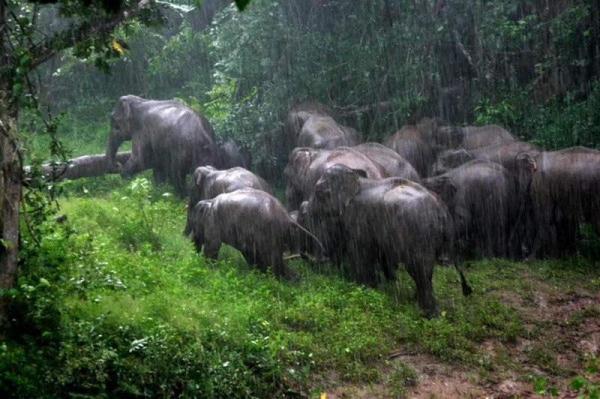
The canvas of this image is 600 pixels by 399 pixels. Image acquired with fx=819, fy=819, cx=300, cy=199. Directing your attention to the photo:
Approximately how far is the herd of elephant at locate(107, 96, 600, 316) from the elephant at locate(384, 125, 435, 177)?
0.02 m

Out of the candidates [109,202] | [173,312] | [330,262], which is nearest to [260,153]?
[109,202]

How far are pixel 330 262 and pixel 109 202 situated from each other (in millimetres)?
3895

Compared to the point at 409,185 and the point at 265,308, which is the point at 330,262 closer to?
the point at 409,185

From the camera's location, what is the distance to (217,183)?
12562 mm

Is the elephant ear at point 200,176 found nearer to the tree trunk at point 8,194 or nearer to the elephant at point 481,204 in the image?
the elephant at point 481,204

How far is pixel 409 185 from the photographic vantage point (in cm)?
1040

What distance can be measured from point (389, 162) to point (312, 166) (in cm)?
124

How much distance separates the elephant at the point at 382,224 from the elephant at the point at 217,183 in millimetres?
1139

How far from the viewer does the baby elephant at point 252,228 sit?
10.4 meters

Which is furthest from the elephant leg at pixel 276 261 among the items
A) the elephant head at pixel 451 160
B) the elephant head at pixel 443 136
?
the elephant head at pixel 443 136

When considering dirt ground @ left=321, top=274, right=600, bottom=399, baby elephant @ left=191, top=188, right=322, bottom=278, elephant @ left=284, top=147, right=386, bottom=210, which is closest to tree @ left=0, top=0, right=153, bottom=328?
dirt ground @ left=321, top=274, right=600, bottom=399

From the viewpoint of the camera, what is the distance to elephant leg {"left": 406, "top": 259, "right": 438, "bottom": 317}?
32.2 ft

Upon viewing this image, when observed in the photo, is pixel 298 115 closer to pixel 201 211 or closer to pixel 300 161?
pixel 300 161

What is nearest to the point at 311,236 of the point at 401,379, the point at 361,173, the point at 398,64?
the point at 361,173
